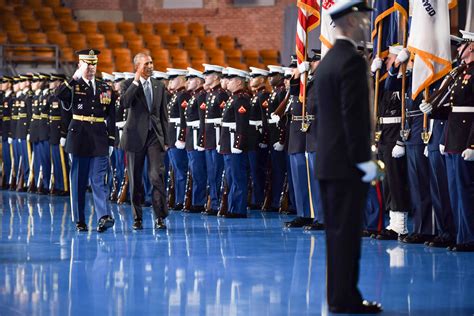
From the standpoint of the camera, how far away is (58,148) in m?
16.0

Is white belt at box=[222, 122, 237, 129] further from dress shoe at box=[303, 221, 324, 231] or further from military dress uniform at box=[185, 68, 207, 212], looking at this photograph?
dress shoe at box=[303, 221, 324, 231]

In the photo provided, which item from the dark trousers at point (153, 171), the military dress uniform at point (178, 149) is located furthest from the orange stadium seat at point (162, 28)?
the dark trousers at point (153, 171)

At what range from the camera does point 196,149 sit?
12.8 metres

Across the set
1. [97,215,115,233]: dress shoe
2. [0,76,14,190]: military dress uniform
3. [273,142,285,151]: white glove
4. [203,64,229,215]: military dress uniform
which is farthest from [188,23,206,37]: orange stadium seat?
[97,215,115,233]: dress shoe

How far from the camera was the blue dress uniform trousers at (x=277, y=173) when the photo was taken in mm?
12898

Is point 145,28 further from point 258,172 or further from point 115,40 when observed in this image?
point 258,172

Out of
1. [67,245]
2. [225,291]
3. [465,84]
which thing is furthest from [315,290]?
[67,245]

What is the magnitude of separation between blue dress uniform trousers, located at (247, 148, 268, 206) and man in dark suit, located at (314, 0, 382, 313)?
24.3 feet

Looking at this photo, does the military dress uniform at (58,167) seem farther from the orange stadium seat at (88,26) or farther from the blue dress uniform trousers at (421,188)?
the blue dress uniform trousers at (421,188)

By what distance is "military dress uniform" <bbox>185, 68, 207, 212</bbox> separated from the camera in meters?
12.8

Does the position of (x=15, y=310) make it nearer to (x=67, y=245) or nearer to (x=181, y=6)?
(x=67, y=245)

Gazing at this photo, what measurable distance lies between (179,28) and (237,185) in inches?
488

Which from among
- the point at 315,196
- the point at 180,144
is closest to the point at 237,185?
the point at 180,144

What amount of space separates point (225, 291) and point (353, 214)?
150 cm
